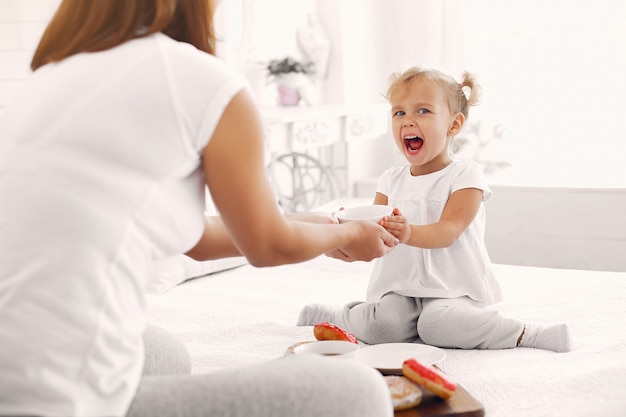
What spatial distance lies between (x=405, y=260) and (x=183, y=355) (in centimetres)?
81

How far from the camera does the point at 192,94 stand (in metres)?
1.11

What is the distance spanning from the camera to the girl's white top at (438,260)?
2.15 meters

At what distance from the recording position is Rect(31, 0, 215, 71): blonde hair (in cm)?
116

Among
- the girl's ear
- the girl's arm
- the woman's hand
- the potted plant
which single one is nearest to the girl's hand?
the girl's arm

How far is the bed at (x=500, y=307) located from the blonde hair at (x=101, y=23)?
86 centimetres

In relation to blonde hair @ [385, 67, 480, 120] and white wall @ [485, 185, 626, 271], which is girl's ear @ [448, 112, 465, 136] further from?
white wall @ [485, 185, 626, 271]

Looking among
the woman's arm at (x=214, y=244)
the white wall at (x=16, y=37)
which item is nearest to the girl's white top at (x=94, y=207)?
the woman's arm at (x=214, y=244)

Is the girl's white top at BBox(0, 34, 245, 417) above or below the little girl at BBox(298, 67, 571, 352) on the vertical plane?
above

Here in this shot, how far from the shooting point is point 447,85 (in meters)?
2.29

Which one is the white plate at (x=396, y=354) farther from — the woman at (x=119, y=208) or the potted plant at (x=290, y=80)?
the potted plant at (x=290, y=80)

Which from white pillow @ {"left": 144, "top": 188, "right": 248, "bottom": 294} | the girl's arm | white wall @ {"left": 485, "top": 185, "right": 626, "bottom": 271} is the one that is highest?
the girl's arm

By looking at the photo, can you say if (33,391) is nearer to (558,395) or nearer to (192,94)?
(192,94)

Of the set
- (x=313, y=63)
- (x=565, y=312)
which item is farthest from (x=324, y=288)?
(x=313, y=63)

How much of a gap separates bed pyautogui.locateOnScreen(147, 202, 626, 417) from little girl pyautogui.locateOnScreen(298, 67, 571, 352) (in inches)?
2.6
